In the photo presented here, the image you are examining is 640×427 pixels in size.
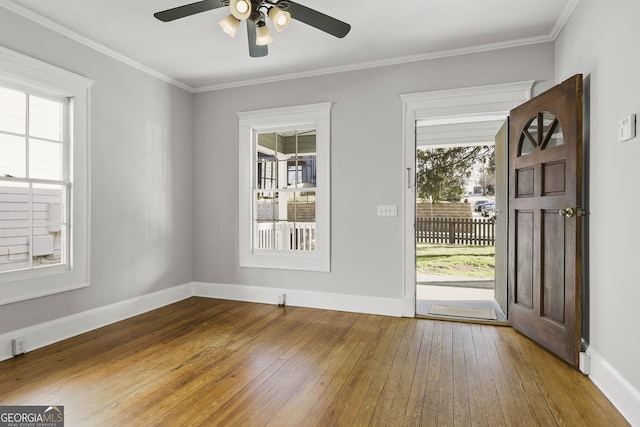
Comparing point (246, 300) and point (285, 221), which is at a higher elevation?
point (285, 221)

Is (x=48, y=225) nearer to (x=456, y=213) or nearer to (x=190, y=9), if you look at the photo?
(x=190, y=9)

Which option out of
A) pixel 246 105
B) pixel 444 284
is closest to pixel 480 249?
pixel 444 284

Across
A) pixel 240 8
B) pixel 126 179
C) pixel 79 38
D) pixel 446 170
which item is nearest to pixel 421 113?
pixel 240 8

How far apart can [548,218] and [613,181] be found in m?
0.71

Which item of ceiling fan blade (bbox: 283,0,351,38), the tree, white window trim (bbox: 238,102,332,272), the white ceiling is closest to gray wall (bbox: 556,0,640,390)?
the white ceiling

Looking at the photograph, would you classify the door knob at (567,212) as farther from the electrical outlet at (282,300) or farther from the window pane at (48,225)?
the window pane at (48,225)

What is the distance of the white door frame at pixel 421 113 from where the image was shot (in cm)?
354

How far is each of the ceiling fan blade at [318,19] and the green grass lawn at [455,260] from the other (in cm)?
567

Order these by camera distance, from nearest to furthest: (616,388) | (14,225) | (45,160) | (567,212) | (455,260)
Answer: (616,388)
(567,212)
(14,225)
(45,160)
(455,260)

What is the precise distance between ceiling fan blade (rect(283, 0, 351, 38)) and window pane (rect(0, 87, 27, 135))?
2.28 m

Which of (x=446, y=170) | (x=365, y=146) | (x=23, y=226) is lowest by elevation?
(x=23, y=226)

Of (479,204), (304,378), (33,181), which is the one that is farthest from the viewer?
(479,204)

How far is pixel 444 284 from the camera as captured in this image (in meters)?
5.86

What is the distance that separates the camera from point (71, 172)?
127 inches
